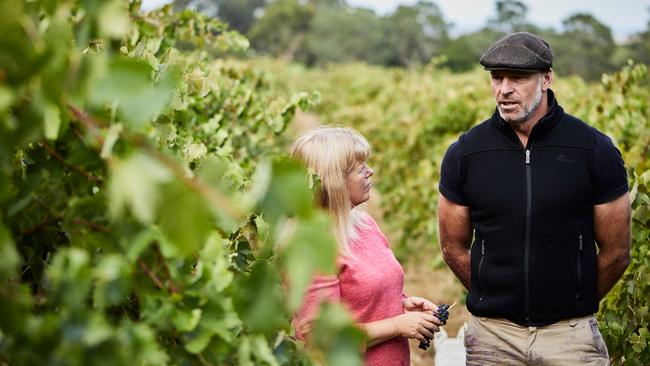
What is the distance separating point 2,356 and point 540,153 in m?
2.34

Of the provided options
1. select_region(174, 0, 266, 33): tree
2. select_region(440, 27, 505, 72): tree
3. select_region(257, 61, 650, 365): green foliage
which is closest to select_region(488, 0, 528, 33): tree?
select_region(440, 27, 505, 72): tree

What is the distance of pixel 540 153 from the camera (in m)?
3.05

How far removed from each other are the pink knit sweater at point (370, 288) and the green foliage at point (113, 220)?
3.52 ft

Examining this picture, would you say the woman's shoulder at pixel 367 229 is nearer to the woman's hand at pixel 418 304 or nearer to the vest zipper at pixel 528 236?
the woman's hand at pixel 418 304

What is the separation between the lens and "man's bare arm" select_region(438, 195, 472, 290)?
3.33m

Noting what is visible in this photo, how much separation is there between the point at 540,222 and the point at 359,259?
76cm

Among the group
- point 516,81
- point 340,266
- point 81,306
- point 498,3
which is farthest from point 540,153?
point 498,3

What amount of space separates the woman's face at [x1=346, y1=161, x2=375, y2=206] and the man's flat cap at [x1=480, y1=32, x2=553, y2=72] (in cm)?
74

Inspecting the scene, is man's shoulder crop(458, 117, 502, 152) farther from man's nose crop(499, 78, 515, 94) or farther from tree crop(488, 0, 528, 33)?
tree crop(488, 0, 528, 33)

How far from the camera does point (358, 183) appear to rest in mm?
2836

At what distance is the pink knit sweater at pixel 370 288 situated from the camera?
2674mm

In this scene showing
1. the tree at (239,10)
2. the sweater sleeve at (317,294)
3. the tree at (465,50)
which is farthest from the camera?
the tree at (239,10)

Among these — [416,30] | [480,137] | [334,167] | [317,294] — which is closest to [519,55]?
[480,137]

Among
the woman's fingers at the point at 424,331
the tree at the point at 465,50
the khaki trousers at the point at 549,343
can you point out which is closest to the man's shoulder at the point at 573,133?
the khaki trousers at the point at 549,343
